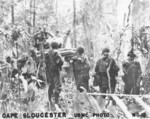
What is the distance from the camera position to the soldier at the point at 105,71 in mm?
→ 6180

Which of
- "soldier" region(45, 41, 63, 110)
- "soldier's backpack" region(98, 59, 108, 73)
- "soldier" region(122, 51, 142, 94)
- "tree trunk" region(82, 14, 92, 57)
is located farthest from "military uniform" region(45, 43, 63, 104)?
"tree trunk" region(82, 14, 92, 57)

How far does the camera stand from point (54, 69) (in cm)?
616

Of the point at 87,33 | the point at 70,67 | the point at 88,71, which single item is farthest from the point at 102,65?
the point at 87,33

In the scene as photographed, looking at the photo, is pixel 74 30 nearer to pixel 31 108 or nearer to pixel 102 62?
pixel 102 62

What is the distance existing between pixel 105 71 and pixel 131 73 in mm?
531

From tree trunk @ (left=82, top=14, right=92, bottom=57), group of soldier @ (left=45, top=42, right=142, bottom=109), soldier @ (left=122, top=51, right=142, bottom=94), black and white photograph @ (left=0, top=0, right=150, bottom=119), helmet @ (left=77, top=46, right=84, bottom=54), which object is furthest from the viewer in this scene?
tree trunk @ (left=82, top=14, right=92, bottom=57)

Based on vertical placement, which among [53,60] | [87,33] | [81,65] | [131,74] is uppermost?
[87,33]

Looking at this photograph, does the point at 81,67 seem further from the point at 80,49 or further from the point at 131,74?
the point at 131,74

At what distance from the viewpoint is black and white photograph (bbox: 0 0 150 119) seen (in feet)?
17.6

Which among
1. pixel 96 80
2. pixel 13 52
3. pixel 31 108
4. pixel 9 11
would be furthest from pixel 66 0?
pixel 31 108

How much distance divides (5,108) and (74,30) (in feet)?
15.1

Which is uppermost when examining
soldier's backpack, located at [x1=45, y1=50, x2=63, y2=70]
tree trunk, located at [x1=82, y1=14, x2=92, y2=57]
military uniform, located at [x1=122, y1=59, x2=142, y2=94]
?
tree trunk, located at [x1=82, y1=14, x2=92, y2=57]

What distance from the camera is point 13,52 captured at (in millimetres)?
7301

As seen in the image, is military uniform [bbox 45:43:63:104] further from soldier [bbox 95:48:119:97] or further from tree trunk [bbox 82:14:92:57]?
tree trunk [bbox 82:14:92:57]
